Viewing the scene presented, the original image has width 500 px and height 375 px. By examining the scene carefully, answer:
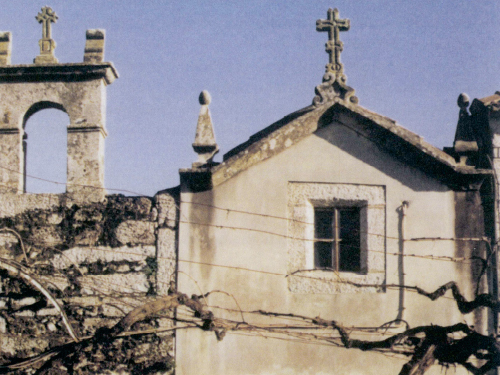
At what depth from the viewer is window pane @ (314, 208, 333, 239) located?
746 centimetres

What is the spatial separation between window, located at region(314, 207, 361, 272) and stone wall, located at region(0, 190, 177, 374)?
1501 millimetres

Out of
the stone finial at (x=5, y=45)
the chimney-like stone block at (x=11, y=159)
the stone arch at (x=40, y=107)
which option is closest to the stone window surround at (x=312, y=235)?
the stone arch at (x=40, y=107)

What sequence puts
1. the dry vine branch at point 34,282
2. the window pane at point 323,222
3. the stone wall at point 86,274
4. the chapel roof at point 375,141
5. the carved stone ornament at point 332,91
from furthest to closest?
the carved stone ornament at point 332,91
the window pane at point 323,222
the chapel roof at point 375,141
the stone wall at point 86,274
the dry vine branch at point 34,282

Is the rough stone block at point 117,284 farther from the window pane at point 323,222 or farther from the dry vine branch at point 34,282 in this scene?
the window pane at point 323,222

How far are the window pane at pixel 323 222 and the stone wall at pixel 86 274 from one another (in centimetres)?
148

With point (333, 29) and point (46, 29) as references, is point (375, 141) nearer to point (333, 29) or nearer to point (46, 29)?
point (333, 29)

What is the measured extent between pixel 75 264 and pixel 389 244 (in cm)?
→ 318

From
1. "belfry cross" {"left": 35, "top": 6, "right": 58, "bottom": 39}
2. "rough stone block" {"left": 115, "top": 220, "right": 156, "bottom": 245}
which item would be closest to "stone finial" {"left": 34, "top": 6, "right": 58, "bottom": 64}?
"belfry cross" {"left": 35, "top": 6, "right": 58, "bottom": 39}

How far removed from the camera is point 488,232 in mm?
7504

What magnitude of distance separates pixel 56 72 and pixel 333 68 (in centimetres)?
294

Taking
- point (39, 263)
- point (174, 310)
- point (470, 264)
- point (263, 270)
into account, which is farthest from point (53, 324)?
point (470, 264)

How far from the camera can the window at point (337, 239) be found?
24.3ft

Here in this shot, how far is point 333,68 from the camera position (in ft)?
25.5

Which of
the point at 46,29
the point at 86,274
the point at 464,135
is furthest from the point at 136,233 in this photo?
the point at 464,135
